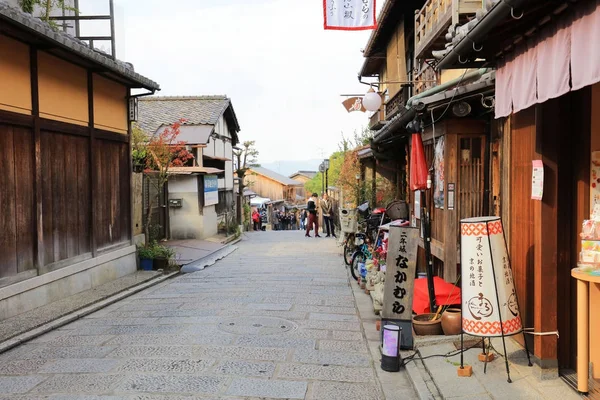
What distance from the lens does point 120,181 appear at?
14.6m

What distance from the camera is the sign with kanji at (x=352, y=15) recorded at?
13.7 meters

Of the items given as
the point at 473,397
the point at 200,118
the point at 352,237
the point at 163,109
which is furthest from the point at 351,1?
the point at 163,109

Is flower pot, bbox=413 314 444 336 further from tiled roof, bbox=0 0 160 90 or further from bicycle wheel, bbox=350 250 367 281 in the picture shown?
tiled roof, bbox=0 0 160 90

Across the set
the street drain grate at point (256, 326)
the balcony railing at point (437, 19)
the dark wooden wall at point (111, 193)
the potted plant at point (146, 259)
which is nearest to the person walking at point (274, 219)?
the potted plant at point (146, 259)

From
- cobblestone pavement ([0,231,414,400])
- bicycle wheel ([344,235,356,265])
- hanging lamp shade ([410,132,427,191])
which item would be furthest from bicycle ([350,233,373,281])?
hanging lamp shade ([410,132,427,191])

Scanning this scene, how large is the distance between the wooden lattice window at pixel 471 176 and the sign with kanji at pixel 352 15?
19.4 feet

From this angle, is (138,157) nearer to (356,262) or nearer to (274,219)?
(356,262)

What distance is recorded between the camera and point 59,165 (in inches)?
446

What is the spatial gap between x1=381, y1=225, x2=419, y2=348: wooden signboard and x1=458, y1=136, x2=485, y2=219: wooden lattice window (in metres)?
1.98

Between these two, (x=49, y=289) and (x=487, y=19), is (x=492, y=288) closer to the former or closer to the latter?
(x=487, y=19)

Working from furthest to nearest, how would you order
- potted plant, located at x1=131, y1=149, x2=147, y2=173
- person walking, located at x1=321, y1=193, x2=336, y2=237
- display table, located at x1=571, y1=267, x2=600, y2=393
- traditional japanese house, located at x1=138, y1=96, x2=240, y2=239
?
person walking, located at x1=321, y1=193, x2=336, y2=237 < traditional japanese house, located at x1=138, y1=96, x2=240, y2=239 < potted plant, located at x1=131, y1=149, x2=147, y2=173 < display table, located at x1=571, y1=267, x2=600, y2=393

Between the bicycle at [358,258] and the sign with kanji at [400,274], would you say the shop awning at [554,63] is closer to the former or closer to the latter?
the sign with kanji at [400,274]

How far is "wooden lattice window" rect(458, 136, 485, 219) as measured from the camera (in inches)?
356

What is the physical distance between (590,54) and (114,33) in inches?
477
